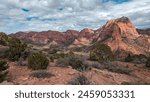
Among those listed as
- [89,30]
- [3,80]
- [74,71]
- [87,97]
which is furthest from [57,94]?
[89,30]

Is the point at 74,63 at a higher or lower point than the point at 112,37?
higher

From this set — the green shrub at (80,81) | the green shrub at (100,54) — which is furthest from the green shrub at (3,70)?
the green shrub at (100,54)

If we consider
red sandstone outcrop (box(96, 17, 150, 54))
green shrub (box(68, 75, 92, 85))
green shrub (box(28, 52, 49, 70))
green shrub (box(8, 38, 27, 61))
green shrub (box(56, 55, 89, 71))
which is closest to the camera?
green shrub (box(68, 75, 92, 85))

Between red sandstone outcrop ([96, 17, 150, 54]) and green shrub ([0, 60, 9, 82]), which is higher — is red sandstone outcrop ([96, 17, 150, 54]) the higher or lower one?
the lower one

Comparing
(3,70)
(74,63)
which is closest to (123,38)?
(74,63)

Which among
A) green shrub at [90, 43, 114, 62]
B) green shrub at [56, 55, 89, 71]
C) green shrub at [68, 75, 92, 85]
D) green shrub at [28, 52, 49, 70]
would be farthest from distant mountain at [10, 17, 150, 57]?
green shrub at [68, 75, 92, 85]

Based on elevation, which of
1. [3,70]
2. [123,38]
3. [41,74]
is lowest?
[123,38]

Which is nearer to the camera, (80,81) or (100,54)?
(80,81)

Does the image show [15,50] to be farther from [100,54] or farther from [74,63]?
[100,54]

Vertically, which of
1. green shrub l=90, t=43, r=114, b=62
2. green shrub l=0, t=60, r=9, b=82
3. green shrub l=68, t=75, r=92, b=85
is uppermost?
green shrub l=0, t=60, r=9, b=82

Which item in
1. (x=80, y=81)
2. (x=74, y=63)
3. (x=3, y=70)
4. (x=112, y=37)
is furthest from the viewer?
(x=112, y=37)

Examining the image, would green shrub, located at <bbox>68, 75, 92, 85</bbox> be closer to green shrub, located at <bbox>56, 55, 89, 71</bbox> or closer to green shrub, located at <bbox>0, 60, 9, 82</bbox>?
green shrub, located at <bbox>56, 55, 89, 71</bbox>

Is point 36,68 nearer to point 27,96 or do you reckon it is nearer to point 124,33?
point 27,96

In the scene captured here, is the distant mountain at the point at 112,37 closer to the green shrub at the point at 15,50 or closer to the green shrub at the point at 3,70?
the green shrub at the point at 15,50
